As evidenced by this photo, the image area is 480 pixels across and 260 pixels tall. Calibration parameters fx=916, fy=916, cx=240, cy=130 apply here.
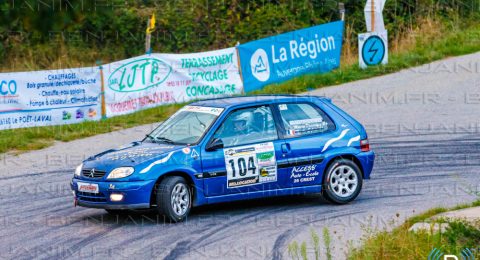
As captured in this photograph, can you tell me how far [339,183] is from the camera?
12.3 meters

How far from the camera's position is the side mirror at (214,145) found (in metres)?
11.5

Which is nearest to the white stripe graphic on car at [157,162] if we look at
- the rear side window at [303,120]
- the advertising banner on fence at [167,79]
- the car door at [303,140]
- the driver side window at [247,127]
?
the driver side window at [247,127]

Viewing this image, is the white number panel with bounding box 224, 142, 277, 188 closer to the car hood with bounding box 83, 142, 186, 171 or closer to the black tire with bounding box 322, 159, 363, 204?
the car hood with bounding box 83, 142, 186, 171

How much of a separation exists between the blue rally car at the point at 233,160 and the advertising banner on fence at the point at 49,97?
7.35 metres

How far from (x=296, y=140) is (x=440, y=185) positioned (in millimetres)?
2683

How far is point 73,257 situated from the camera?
9.77m

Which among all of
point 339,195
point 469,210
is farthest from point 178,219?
point 469,210

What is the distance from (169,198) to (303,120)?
7.55ft

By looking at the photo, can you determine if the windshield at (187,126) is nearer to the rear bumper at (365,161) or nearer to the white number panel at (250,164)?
the white number panel at (250,164)

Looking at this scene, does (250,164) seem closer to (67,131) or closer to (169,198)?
(169,198)

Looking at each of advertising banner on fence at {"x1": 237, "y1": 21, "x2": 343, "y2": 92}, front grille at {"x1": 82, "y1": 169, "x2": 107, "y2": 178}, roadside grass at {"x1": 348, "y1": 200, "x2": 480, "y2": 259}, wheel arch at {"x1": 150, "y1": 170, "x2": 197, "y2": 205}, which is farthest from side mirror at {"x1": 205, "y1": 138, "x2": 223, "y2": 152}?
advertising banner on fence at {"x1": 237, "y1": 21, "x2": 343, "y2": 92}

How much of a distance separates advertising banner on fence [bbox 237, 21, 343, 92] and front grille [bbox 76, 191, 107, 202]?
39.3 feet

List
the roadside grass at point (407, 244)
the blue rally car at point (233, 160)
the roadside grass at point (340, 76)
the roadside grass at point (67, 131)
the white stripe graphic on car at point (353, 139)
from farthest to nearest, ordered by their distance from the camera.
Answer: the roadside grass at point (340, 76)
the roadside grass at point (67, 131)
the white stripe graphic on car at point (353, 139)
the blue rally car at point (233, 160)
the roadside grass at point (407, 244)

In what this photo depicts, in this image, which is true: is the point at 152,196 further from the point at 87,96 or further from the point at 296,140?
the point at 87,96
